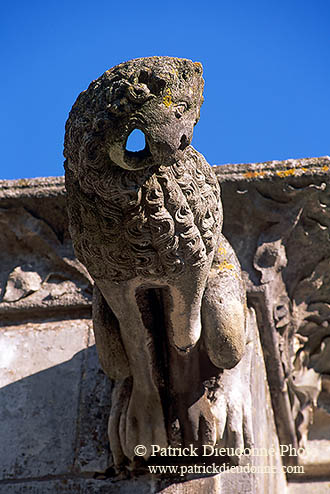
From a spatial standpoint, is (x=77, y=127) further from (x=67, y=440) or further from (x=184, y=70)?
(x=67, y=440)

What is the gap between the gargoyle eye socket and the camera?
6.32 ft

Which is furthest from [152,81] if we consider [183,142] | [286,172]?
[286,172]

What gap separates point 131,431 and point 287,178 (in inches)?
50.7

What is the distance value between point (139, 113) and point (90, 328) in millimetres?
1532

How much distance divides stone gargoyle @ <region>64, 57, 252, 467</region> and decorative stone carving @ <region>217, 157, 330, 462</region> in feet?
1.81

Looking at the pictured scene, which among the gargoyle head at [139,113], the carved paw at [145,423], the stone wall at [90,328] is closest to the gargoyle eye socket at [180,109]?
the gargoyle head at [139,113]

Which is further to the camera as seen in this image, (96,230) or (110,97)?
(96,230)

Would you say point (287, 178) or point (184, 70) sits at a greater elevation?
point (287, 178)

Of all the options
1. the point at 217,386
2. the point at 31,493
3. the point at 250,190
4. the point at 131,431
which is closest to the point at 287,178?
the point at 250,190

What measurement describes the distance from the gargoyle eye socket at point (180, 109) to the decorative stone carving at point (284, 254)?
1.28 metres

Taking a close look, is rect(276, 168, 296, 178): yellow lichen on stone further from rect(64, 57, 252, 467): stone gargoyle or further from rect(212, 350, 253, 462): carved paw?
rect(212, 350, 253, 462): carved paw

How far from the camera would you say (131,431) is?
2.62 metres

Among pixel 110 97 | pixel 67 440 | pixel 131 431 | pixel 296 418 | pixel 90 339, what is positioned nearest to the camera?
pixel 110 97

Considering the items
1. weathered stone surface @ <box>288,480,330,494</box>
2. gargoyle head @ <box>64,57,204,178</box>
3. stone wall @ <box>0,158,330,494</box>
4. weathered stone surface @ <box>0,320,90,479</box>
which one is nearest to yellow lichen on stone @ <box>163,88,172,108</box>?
gargoyle head @ <box>64,57,204,178</box>
